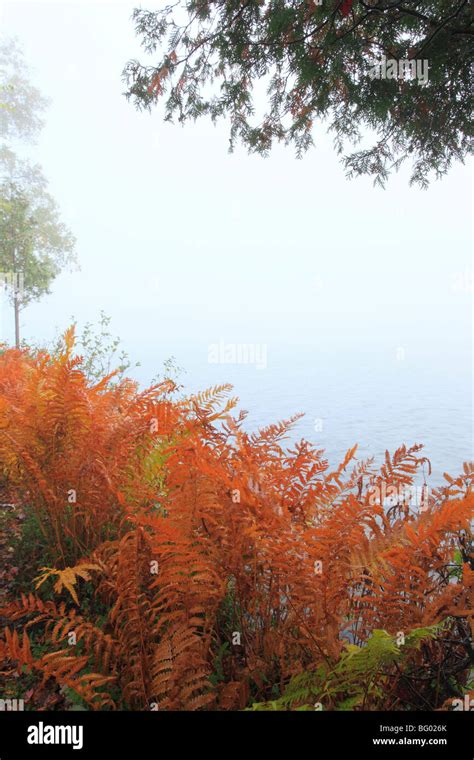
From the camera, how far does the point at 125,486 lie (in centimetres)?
228

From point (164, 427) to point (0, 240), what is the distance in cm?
1079
